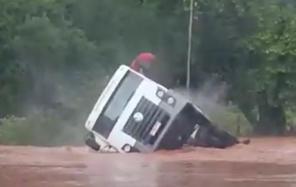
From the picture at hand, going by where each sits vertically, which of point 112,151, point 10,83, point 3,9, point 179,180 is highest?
point 179,180

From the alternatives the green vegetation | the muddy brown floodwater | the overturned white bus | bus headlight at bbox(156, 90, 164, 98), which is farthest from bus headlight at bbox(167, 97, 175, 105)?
the green vegetation

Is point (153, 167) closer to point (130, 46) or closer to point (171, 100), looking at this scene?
point (171, 100)

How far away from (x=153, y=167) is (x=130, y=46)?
1654cm

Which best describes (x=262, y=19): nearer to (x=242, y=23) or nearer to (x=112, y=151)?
(x=242, y=23)

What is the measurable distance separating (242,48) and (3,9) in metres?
8.40

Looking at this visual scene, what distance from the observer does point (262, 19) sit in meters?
35.4

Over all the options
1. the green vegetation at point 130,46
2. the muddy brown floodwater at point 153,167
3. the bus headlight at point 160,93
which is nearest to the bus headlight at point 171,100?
the bus headlight at point 160,93

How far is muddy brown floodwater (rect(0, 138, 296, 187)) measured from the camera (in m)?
17.2

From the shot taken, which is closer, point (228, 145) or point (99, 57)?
point (228, 145)

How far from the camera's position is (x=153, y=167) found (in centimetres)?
2062

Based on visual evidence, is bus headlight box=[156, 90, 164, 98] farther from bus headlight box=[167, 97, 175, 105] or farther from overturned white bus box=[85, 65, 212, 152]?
bus headlight box=[167, 97, 175, 105]

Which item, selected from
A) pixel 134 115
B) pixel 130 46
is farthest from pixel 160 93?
pixel 130 46

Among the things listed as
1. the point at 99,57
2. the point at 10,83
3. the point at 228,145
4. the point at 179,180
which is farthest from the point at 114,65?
the point at 179,180

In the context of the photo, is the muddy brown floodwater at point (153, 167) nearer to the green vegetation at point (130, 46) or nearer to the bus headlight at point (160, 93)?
the bus headlight at point (160, 93)
